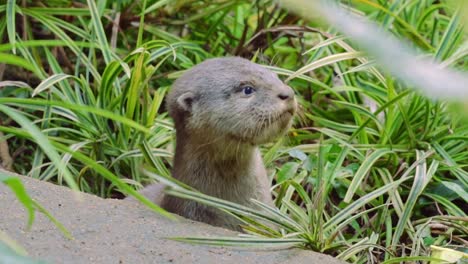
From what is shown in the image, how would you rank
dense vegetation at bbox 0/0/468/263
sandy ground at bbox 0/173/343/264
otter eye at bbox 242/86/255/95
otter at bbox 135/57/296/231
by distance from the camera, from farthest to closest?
dense vegetation at bbox 0/0/468/263 → otter eye at bbox 242/86/255/95 → otter at bbox 135/57/296/231 → sandy ground at bbox 0/173/343/264

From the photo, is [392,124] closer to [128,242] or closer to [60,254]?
[128,242]

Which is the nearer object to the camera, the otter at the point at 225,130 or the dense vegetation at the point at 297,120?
the otter at the point at 225,130

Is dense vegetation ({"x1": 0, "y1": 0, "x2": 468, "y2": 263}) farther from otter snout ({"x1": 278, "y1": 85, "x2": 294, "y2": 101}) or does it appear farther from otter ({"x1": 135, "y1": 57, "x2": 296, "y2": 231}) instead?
otter snout ({"x1": 278, "y1": 85, "x2": 294, "y2": 101})

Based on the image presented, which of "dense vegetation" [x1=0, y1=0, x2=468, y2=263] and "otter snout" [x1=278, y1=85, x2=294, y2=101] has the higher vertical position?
"otter snout" [x1=278, y1=85, x2=294, y2=101]

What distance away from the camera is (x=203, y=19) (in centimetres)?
552

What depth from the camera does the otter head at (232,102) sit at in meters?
3.65

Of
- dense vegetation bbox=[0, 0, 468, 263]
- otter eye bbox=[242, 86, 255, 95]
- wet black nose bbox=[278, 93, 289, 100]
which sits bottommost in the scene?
dense vegetation bbox=[0, 0, 468, 263]

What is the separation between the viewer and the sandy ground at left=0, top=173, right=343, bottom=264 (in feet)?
8.12

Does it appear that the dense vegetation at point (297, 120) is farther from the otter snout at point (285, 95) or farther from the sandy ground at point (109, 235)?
the otter snout at point (285, 95)

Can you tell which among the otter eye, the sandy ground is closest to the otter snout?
the otter eye

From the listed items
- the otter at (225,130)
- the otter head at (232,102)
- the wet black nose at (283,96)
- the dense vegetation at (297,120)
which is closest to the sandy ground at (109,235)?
the dense vegetation at (297,120)

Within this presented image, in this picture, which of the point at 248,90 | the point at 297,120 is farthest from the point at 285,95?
the point at 297,120

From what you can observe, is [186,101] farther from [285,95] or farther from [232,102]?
[285,95]

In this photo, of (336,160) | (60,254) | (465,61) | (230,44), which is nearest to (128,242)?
(60,254)
